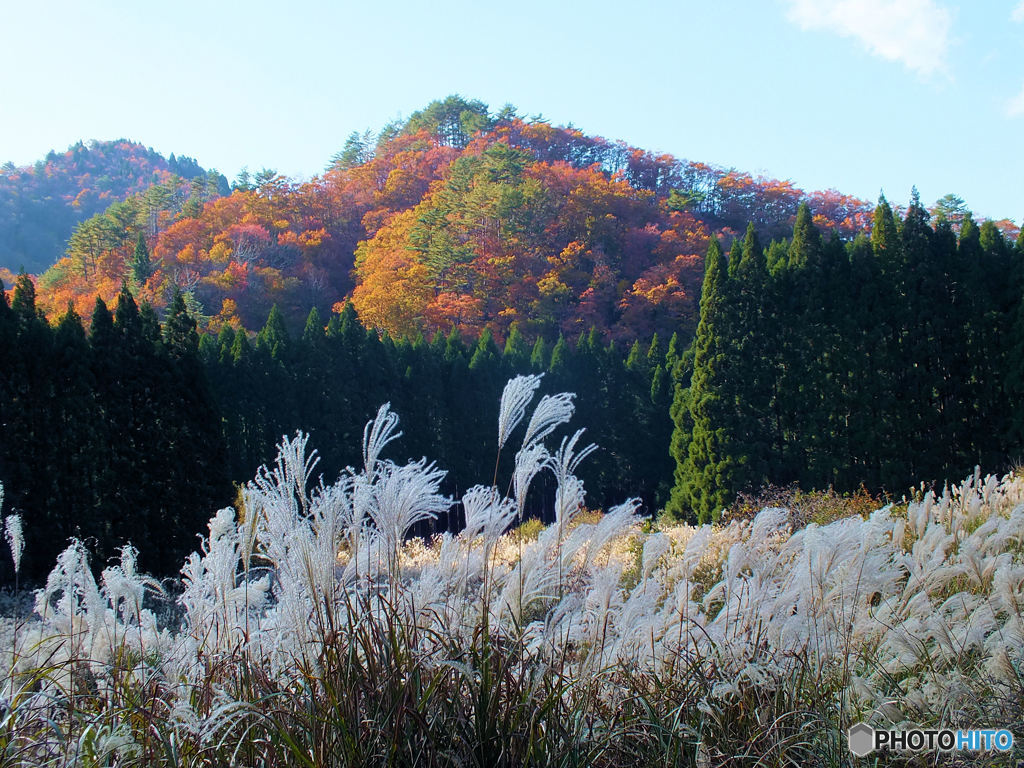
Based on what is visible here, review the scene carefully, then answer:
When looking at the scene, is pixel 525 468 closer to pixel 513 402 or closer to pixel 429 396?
pixel 513 402

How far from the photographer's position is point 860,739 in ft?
7.69

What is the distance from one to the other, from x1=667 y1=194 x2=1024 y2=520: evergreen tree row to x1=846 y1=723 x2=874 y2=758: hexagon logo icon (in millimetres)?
13024

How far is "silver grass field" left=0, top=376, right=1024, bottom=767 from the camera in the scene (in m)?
2.02

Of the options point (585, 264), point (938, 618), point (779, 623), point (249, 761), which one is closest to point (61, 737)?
point (249, 761)

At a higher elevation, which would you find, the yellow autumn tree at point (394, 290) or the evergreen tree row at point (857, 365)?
the yellow autumn tree at point (394, 290)

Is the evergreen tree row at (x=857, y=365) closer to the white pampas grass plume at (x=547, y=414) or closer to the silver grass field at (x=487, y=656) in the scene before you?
the silver grass field at (x=487, y=656)

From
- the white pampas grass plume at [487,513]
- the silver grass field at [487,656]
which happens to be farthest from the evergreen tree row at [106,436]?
the white pampas grass plume at [487,513]

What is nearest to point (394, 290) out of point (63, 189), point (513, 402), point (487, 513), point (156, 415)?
point (156, 415)

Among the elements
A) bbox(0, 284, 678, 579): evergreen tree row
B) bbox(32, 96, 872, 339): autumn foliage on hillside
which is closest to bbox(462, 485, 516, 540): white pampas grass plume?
bbox(0, 284, 678, 579): evergreen tree row

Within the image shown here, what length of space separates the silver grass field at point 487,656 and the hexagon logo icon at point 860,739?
56mm

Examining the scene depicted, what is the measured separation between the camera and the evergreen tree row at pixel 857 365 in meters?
14.8

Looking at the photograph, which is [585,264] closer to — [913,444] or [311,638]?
[913,444]

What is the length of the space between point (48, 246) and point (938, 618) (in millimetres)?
57150

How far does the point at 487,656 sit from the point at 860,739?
118 cm
